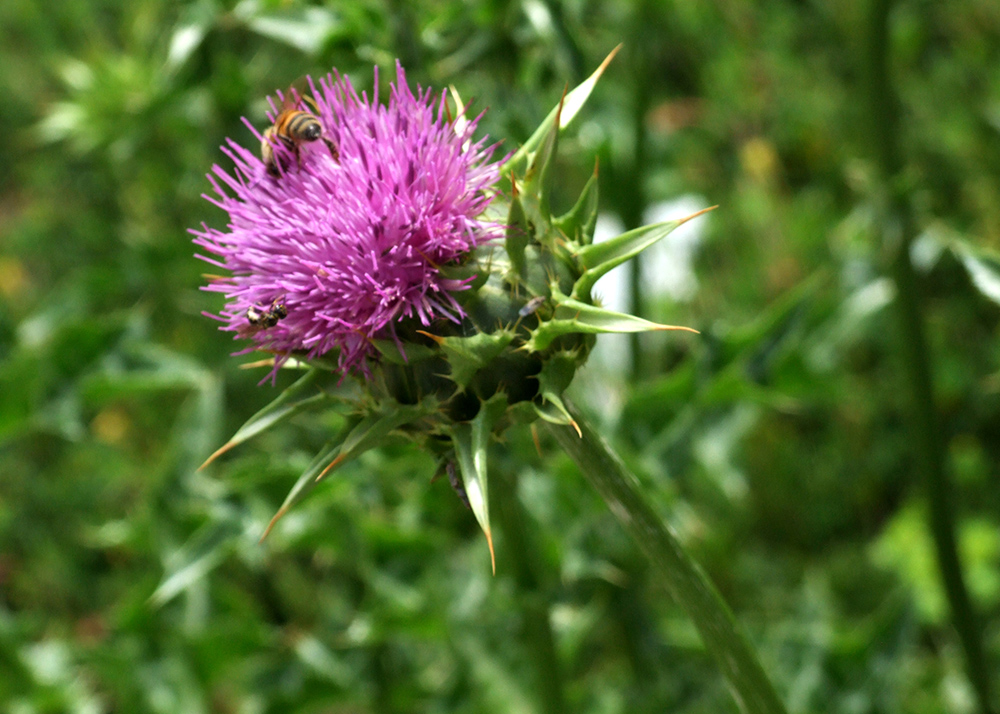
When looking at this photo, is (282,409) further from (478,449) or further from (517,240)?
(517,240)

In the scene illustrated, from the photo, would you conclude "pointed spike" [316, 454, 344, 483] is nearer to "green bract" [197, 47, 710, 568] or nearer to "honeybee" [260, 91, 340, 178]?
"green bract" [197, 47, 710, 568]

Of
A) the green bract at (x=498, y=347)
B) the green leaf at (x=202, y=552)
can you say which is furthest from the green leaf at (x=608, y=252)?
the green leaf at (x=202, y=552)

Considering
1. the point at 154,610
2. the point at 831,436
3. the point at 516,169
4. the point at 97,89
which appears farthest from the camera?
the point at 831,436

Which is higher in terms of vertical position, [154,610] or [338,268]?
[338,268]

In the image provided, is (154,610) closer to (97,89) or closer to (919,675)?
(97,89)

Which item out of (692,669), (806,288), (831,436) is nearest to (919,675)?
(692,669)

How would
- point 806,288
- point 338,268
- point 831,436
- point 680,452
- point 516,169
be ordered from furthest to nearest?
point 831,436 < point 680,452 < point 806,288 < point 516,169 < point 338,268

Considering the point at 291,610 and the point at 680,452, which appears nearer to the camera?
the point at 680,452

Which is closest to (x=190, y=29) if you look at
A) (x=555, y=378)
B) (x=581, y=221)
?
(x=581, y=221)

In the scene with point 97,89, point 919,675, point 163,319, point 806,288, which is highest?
point 97,89
